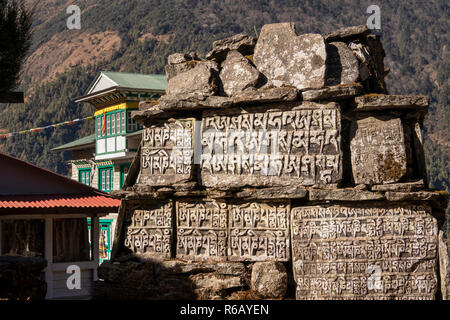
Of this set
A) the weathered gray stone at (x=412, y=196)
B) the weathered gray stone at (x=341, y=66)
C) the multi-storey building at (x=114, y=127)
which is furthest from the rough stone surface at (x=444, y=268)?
the multi-storey building at (x=114, y=127)

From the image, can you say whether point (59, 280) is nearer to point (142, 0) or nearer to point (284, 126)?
point (284, 126)

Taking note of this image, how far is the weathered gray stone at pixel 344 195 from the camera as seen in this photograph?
389 inches

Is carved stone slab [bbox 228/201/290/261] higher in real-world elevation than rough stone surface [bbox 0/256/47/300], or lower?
higher

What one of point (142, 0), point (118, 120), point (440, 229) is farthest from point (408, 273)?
point (142, 0)

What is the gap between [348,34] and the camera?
428 inches

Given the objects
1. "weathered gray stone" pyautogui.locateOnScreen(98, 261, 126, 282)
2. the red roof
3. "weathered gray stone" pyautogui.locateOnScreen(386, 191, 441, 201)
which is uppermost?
the red roof

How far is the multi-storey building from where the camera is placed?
32781 mm

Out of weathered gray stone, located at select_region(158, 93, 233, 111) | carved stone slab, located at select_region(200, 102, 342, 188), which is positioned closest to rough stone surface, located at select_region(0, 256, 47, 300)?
carved stone slab, located at select_region(200, 102, 342, 188)

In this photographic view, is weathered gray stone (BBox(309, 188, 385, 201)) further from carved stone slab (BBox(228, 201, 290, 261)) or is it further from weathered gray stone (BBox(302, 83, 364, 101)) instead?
weathered gray stone (BBox(302, 83, 364, 101))

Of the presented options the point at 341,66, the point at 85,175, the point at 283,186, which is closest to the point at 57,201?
the point at 283,186

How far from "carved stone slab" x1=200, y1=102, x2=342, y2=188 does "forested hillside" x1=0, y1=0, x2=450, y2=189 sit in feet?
258

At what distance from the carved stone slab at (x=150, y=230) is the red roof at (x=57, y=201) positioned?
6.64m

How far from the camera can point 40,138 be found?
95688 millimetres

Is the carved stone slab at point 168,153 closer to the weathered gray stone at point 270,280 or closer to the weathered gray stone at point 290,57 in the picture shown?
the weathered gray stone at point 290,57
